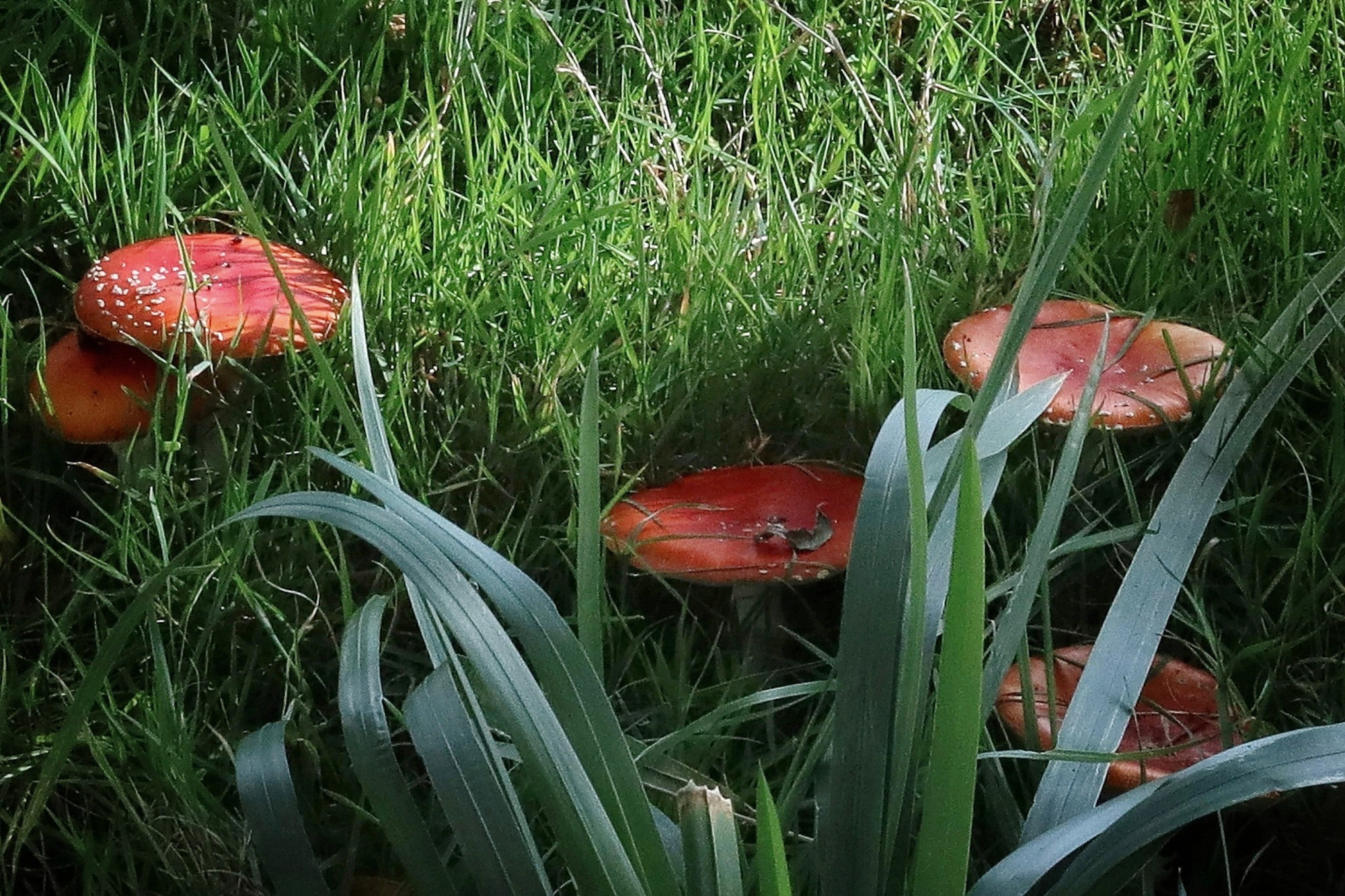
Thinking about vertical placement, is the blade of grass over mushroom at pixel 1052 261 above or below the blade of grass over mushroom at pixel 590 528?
above

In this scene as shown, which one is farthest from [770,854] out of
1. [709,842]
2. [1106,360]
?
[1106,360]

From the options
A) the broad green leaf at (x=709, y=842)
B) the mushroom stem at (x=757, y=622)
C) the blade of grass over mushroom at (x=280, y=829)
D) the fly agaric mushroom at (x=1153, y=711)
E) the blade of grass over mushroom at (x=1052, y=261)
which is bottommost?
the mushroom stem at (x=757, y=622)

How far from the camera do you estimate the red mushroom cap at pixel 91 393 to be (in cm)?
144

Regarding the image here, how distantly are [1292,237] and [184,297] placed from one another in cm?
140

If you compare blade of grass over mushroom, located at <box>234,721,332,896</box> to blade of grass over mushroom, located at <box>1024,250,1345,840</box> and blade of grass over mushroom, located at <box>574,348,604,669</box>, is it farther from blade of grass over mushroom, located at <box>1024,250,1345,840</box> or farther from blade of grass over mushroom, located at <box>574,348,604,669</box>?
blade of grass over mushroom, located at <box>1024,250,1345,840</box>

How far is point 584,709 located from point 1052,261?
40cm

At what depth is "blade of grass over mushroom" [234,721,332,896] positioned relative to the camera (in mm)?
876

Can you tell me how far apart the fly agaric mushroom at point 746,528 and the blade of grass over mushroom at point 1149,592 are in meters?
0.29

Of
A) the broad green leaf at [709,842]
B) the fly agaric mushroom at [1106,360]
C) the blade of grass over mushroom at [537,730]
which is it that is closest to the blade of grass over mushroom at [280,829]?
the blade of grass over mushroom at [537,730]

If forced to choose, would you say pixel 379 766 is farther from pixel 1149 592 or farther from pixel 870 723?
pixel 1149 592

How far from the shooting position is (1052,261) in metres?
0.78

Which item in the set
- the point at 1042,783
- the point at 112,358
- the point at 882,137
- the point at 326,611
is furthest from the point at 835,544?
the point at 882,137

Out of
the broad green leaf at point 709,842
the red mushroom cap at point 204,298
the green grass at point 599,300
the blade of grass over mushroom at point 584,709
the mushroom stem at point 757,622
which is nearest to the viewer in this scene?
the broad green leaf at point 709,842

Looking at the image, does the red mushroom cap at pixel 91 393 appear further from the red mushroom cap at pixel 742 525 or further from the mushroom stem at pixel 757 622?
the mushroom stem at pixel 757 622
